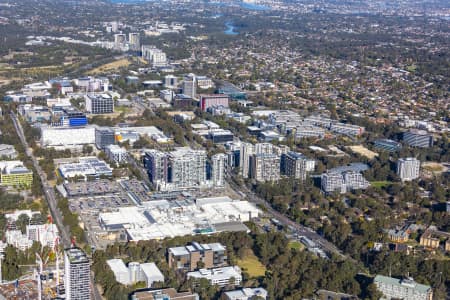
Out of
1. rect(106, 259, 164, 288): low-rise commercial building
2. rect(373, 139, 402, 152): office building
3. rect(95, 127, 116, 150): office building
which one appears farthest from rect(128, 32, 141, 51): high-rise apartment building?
rect(106, 259, 164, 288): low-rise commercial building

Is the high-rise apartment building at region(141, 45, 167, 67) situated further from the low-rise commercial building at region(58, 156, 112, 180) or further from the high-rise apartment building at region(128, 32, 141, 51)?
the low-rise commercial building at region(58, 156, 112, 180)

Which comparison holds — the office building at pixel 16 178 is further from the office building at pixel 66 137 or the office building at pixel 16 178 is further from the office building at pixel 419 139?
the office building at pixel 419 139

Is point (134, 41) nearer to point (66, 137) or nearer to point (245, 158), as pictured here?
point (66, 137)

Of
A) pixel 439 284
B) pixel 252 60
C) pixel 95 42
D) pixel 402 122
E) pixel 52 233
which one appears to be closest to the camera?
pixel 439 284

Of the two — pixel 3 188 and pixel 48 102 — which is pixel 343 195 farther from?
pixel 48 102

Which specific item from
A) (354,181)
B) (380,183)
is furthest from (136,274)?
(380,183)

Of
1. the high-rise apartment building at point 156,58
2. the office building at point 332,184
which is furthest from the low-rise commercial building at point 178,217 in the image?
the high-rise apartment building at point 156,58

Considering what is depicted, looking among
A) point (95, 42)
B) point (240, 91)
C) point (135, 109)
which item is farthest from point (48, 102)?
point (95, 42)
